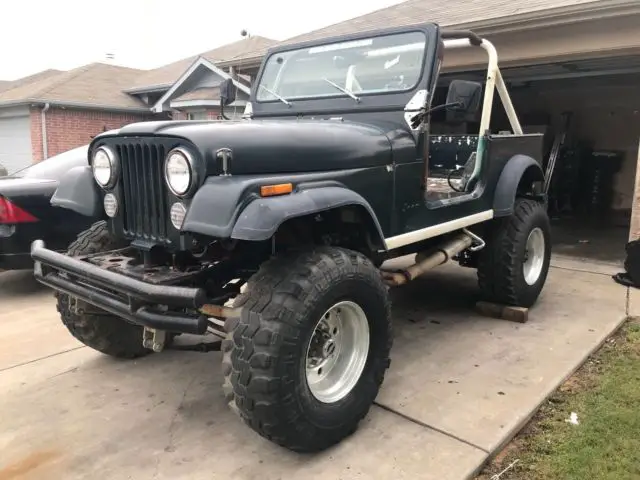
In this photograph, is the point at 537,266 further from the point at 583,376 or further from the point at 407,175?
the point at 407,175

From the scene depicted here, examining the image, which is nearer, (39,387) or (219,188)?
(219,188)

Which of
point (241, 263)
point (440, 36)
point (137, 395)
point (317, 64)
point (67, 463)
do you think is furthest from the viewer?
point (317, 64)

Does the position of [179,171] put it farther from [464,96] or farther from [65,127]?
[65,127]

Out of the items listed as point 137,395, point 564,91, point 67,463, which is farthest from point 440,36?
point 564,91

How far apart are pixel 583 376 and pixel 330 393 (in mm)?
1825

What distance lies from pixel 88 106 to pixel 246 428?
621 inches

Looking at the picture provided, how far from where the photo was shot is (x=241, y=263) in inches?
116

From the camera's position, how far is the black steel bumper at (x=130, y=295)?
2.32 meters

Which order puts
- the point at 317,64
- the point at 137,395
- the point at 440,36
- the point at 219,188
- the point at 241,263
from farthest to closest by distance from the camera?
the point at 317,64, the point at 440,36, the point at 137,395, the point at 241,263, the point at 219,188

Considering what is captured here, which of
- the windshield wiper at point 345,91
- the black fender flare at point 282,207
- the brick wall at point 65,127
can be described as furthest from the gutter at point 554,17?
the brick wall at point 65,127

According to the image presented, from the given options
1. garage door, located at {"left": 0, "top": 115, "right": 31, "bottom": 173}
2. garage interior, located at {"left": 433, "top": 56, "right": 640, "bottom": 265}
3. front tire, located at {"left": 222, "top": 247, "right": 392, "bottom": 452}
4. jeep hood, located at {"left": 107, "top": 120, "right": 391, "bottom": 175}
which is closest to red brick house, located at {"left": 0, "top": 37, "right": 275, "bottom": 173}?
garage door, located at {"left": 0, "top": 115, "right": 31, "bottom": 173}

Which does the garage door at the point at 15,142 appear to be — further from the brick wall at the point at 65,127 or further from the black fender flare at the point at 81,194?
the black fender flare at the point at 81,194

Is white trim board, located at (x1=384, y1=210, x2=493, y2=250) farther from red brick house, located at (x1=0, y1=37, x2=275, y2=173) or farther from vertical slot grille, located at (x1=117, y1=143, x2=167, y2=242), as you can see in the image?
red brick house, located at (x1=0, y1=37, x2=275, y2=173)

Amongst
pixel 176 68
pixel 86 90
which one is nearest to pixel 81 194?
pixel 86 90
